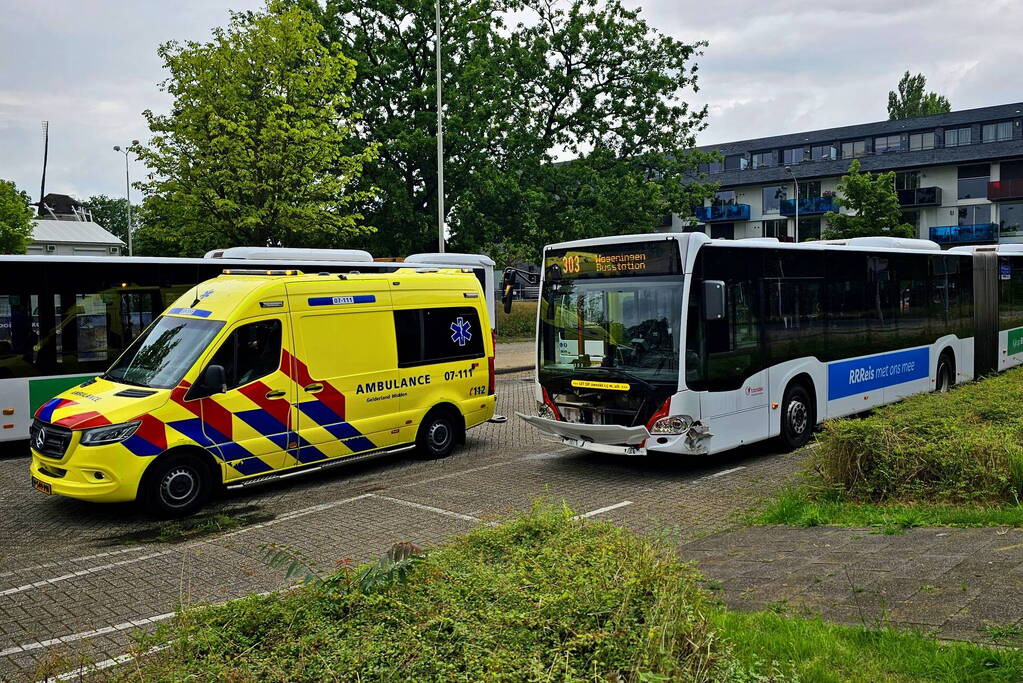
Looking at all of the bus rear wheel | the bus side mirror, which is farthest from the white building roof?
the bus side mirror

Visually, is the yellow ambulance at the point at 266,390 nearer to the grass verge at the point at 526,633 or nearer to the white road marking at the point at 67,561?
the white road marking at the point at 67,561

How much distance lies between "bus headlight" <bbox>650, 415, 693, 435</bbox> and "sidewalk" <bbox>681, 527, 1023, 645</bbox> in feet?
9.49

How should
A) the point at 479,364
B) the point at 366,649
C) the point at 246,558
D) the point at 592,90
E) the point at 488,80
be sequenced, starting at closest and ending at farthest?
the point at 366,649 < the point at 246,558 < the point at 479,364 < the point at 488,80 < the point at 592,90

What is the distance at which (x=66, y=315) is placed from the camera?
13.2 meters

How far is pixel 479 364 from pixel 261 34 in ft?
46.9

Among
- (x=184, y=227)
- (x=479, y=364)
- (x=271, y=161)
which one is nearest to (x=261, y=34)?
(x=271, y=161)

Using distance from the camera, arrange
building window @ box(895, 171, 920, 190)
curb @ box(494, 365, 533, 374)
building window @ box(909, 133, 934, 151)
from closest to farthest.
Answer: curb @ box(494, 365, 533, 374) → building window @ box(895, 171, 920, 190) → building window @ box(909, 133, 934, 151)

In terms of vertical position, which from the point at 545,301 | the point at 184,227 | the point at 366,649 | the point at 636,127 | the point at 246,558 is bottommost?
the point at 246,558

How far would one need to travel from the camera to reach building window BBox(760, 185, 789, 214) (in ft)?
210

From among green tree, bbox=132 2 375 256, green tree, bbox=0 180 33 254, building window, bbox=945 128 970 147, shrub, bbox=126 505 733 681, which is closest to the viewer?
shrub, bbox=126 505 733 681

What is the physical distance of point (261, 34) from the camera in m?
22.8

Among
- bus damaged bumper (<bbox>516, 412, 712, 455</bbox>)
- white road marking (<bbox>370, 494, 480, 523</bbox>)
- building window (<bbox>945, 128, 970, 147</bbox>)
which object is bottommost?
white road marking (<bbox>370, 494, 480, 523</bbox>)

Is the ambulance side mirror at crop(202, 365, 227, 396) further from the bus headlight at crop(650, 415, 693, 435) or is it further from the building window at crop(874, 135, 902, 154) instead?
the building window at crop(874, 135, 902, 154)

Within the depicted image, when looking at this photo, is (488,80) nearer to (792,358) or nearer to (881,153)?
(792,358)
